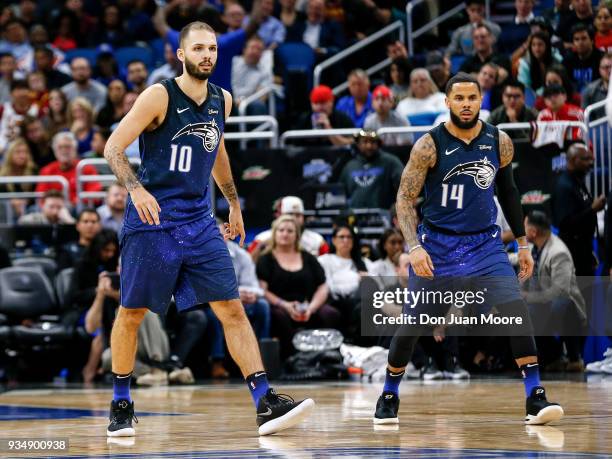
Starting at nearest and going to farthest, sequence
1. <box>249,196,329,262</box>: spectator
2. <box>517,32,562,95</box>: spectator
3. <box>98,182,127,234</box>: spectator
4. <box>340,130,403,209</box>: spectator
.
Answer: <box>249,196,329,262</box>: spectator → <box>340,130,403,209</box>: spectator → <box>98,182,127,234</box>: spectator → <box>517,32,562,95</box>: spectator

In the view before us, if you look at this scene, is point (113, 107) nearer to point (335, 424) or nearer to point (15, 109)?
point (15, 109)

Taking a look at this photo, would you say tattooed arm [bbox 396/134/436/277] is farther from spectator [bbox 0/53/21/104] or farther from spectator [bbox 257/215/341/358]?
spectator [bbox 0/53/21/104]

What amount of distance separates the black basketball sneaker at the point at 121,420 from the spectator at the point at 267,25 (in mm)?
11423

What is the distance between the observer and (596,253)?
43.7ft

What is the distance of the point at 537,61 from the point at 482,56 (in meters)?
0.79

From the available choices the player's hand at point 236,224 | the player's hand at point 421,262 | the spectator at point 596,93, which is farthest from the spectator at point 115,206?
the player's hand at point 421,262

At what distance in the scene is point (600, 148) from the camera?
1346 cm

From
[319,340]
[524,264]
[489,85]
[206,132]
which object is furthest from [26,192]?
[524,264]

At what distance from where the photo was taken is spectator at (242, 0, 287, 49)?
60.0 feet

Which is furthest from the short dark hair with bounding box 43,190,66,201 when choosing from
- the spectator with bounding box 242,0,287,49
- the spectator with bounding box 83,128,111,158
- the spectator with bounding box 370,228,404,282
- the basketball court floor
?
the spectator with bounding box 242,0,287,49

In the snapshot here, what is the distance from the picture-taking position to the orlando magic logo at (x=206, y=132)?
7281mm

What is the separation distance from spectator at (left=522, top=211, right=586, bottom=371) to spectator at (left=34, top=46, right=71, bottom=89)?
8.80 metres

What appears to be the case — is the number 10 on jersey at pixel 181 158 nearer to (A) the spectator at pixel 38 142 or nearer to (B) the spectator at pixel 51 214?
(B) the spectator at pixel 51 214

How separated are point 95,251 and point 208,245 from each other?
20.9 ft
